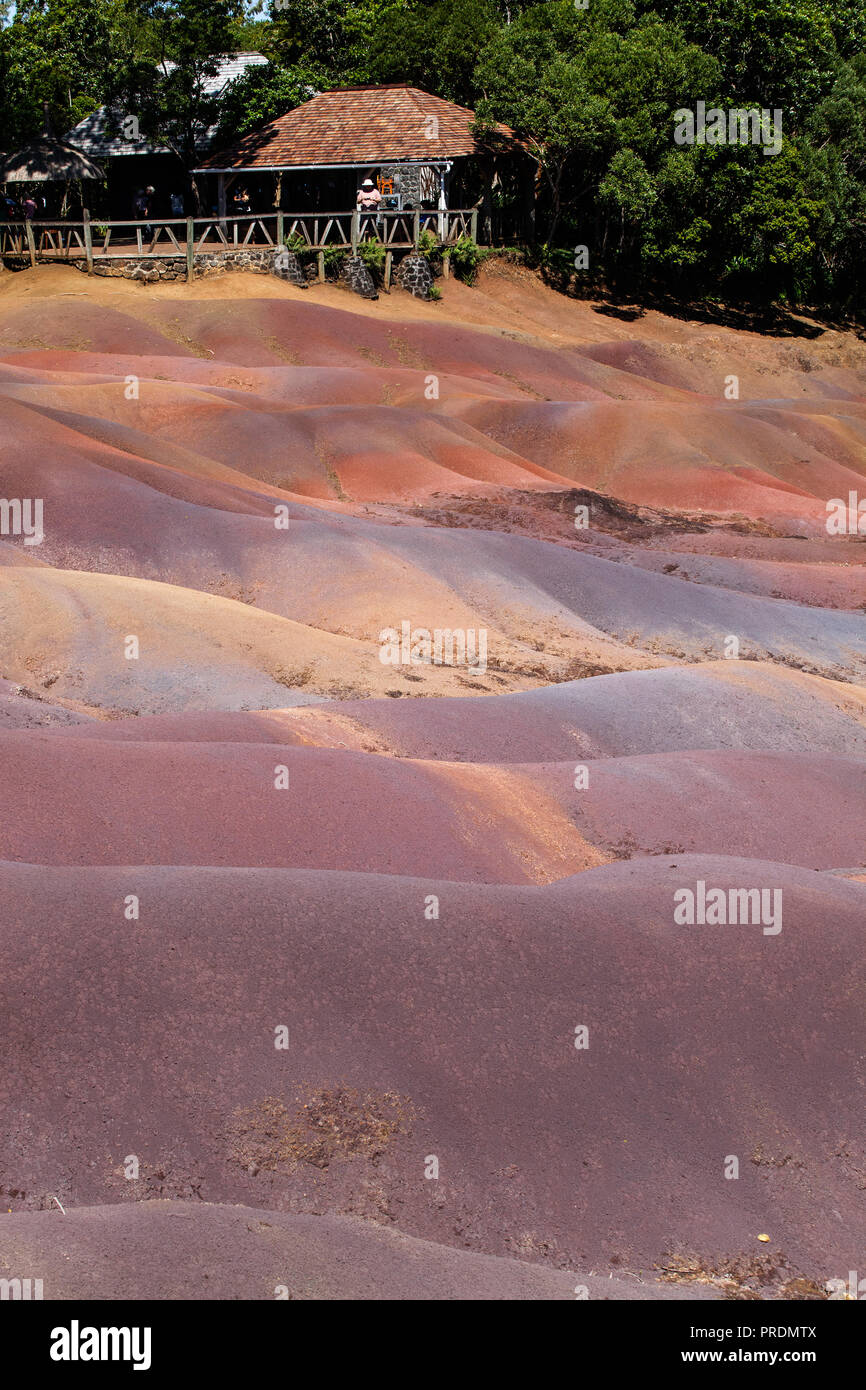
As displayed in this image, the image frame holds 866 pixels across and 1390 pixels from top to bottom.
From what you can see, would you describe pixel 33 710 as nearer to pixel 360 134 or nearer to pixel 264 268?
pixel 264 268

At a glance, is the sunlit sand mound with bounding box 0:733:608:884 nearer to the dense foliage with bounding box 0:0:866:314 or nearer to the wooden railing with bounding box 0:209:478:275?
the wooden railing with bounding box 0:209:478:275

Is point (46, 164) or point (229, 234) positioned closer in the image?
point (46, 164)

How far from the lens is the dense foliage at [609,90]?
41.8 m

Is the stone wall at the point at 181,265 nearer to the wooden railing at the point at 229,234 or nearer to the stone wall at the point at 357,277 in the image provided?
the wooden railing at the point at 229,234

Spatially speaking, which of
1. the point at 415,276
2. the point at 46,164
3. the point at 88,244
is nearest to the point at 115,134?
the point at 46,164

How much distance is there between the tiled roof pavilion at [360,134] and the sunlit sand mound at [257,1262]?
41127mm

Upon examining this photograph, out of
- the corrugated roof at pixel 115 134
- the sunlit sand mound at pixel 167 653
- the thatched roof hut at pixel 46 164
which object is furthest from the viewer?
the corrugated roof at pixel 115 134

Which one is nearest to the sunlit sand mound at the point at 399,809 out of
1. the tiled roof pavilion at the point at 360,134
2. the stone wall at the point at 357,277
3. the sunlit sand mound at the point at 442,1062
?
the sunlit sand mound at the point at 442,1062

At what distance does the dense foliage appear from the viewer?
41.8 m

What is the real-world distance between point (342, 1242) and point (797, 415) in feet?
106

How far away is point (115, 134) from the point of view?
45.6 meters

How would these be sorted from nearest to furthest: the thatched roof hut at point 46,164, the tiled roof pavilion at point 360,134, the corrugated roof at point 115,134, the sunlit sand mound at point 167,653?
the sunlit sand mound at point 167,653 → the thatched roof hut at point 46,164 → the tiled roof pavilion at point 360,134 → the corrugated roof at point 115,134

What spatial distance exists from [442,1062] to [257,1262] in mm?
2300
